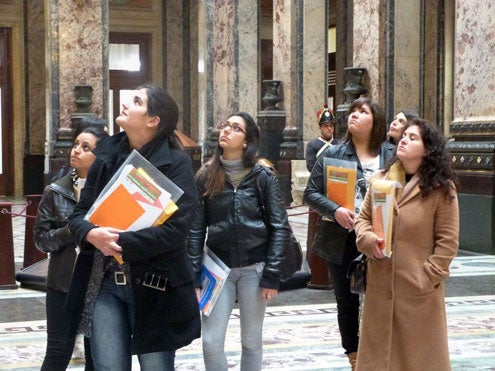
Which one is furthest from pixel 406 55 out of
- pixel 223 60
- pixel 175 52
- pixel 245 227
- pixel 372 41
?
pixel 175 52

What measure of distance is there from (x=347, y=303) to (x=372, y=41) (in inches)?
347

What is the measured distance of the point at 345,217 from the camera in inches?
208

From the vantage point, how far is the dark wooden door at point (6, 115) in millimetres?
23891

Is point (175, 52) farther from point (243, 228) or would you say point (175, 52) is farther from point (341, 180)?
point (243, 228)

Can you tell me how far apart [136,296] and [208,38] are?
16679 millimetres

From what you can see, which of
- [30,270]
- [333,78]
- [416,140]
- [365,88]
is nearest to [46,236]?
[416,140]

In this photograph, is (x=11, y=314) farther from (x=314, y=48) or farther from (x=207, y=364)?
(x=314, y=48)

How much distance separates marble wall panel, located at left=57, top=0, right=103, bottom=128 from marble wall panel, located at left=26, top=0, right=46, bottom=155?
7.10m

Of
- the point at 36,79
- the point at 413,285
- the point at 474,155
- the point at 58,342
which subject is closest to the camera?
the point at 413,285

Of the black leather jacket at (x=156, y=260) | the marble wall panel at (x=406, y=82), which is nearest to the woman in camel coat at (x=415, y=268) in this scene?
the black leather jacket at (x=156, y=260)

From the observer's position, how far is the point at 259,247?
16.1ft

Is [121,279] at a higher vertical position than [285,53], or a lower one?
lower

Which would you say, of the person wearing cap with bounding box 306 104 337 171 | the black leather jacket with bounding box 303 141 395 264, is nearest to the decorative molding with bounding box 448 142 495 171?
the person wearing cap with bounding box 306 104 337 171

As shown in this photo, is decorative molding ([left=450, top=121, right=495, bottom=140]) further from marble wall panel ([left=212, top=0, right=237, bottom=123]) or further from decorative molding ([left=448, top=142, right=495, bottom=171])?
marble wall panel ([left=212, top=0, right=237, bottom=123])
